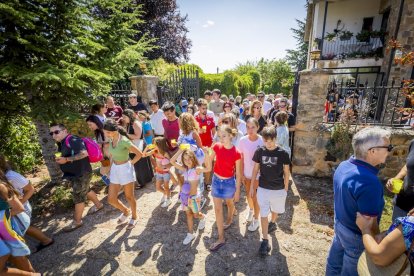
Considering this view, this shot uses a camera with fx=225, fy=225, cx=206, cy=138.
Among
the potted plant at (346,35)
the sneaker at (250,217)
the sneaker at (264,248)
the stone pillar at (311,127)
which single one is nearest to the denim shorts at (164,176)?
the sneaker at (250,217)

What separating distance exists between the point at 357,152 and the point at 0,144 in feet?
25.3

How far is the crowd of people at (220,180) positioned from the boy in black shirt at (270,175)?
0.01 metres

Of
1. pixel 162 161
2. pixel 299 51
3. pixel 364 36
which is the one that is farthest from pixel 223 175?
pixel 299 51

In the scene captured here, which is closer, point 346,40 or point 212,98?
point 212,98

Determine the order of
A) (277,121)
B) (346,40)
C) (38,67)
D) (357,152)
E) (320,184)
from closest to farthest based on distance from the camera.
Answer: (357,152) < (38,67) < (277,121) < (320,184) < (346,40)

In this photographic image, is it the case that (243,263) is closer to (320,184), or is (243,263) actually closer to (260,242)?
(260,242)

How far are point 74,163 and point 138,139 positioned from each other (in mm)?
1455

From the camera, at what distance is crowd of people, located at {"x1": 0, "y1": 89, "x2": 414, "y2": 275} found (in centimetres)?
178

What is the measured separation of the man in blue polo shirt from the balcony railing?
13.3 metres

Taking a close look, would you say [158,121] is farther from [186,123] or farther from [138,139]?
[186,123]

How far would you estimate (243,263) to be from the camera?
3221mm

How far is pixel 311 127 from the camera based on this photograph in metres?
5.68

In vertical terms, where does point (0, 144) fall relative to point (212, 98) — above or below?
below

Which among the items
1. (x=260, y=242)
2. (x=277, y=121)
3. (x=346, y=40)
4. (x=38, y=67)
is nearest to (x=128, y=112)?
(x=38, y=67)
